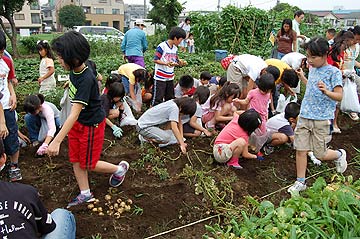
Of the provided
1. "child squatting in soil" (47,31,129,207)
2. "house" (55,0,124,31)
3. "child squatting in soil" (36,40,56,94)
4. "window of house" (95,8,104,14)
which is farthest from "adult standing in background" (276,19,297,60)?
"window of house" (95,8,104,14)

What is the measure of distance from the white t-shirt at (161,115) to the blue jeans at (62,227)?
189cm

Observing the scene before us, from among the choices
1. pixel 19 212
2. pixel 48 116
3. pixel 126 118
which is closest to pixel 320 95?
pixel 126 118

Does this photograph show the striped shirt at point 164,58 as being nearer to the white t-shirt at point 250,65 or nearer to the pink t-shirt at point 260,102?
the white t-shirt at point 250,65

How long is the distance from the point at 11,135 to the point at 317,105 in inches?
117

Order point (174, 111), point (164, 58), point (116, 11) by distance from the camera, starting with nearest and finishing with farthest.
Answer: point (174, 111) → point (164, 58) → point (116, 11)

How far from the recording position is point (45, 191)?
3.37m

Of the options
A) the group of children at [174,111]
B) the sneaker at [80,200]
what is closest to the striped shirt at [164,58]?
the group of children at [174,111]

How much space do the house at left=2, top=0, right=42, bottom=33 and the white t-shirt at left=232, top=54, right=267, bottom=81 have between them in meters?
52.7

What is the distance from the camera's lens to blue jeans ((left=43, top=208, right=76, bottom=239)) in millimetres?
2021

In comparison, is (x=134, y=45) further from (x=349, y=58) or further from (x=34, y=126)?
(x=349, y=58)

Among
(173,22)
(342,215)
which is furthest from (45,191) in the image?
(173,22)

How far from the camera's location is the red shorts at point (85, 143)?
2.90 meters

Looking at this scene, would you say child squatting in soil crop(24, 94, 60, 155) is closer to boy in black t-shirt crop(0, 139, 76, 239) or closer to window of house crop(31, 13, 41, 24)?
boy in black t-shirt crop(0, 139, 76, 239)

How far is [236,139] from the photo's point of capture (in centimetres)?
385
